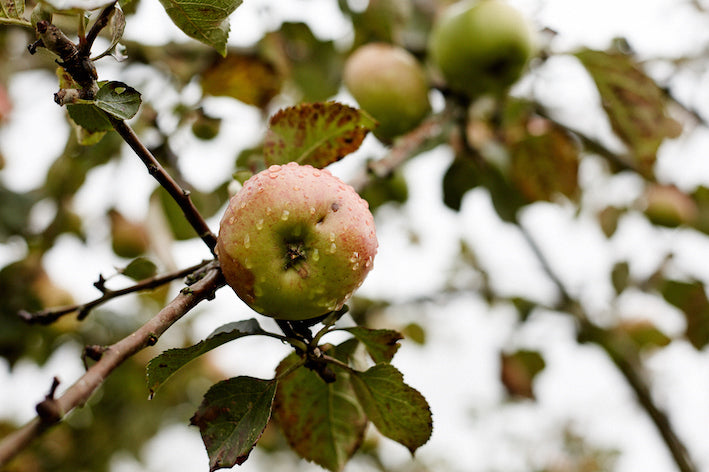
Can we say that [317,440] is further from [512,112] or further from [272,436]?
[272,436]

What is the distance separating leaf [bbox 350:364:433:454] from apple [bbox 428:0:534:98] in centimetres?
72

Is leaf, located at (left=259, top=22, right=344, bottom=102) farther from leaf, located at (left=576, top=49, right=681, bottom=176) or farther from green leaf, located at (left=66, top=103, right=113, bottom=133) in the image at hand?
green leaf, located at (left=66, top=103, right=113, bottom=133)

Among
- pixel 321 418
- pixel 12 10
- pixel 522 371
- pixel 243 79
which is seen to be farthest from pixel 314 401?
pixel 522 371

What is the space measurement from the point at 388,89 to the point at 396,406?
72cm

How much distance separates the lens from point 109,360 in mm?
389

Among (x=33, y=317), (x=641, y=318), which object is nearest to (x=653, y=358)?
(x=641, y=318)

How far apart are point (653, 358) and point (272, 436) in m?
1.45

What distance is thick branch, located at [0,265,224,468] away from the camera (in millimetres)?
311

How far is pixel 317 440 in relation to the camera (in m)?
0.70

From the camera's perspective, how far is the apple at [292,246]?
0.52 metres

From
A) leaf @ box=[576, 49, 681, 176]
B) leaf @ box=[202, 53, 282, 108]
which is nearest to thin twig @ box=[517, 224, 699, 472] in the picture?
leaf @ box=[576, 49, 681, 176]

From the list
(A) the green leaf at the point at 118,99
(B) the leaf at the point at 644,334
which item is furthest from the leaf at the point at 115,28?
(B) the leaf at the point at 644,334

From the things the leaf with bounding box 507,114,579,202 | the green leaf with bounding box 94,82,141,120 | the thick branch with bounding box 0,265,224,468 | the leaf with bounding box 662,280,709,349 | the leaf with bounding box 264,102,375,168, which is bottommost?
the leaf with bounding box 662,280,709,349

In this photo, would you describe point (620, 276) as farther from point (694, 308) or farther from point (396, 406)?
point (396, 406)
